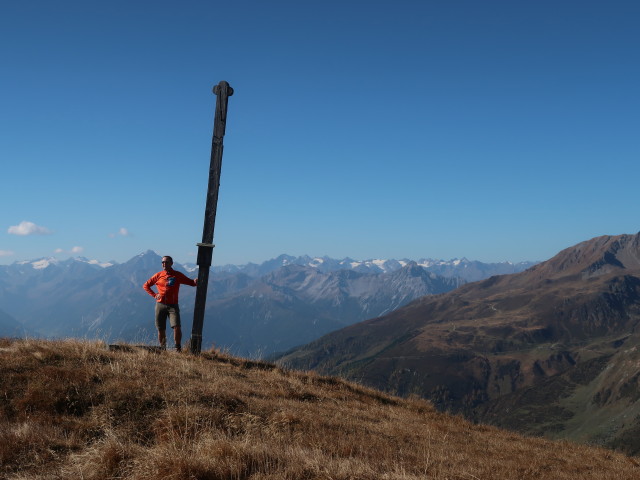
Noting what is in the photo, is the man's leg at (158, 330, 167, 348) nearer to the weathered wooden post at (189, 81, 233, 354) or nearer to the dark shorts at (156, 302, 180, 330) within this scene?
the dark shorts at (156, 302, 180, 330)

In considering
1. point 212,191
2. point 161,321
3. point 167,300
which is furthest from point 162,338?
point 212,191

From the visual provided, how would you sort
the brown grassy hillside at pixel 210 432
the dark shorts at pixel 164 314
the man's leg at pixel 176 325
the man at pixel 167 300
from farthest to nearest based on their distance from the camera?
1. the dark shorts at pixel 164 314
2. the man at pixel 167 300
3. the man's leg at pixel 176 325
4. the brown grassy hillside at pixel 210 432

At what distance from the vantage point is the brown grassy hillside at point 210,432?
5980mm

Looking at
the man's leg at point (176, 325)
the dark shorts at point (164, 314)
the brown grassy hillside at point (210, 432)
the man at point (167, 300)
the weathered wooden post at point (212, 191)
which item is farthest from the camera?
the weathered wooden post at point (212, 191)

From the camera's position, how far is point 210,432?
720 cm

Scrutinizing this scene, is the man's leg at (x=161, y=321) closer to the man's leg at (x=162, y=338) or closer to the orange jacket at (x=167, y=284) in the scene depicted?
the man's leg at (x=162, y=338)

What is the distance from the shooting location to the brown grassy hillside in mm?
5980

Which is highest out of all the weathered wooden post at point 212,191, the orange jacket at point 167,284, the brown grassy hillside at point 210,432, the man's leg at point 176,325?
the weathered wooden post at point 212,191

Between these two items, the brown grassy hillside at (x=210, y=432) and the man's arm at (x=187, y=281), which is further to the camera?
the man's arm at (x=187, y=281)

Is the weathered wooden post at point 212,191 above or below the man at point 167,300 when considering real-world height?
above

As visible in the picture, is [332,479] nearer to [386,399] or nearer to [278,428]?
[278,428]

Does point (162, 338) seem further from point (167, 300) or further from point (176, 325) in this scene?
point (167, 300)

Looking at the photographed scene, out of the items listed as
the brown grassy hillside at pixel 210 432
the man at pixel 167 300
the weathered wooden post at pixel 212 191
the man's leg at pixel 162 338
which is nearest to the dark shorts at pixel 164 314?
the man at pixel 167 300

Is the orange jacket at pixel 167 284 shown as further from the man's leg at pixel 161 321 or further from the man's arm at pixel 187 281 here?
the man's leg at pixel 161 321
